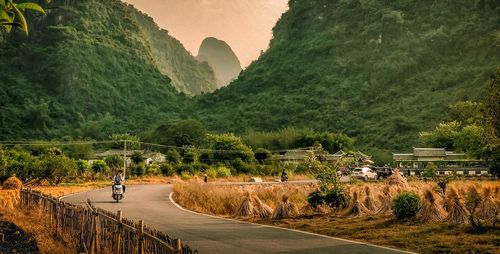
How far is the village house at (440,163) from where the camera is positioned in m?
50.7

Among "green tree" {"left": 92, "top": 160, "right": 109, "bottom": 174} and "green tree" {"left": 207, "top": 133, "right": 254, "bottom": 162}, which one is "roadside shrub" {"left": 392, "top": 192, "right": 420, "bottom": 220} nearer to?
"green tree" {"left": 92, "top": 160, "right": 109, "bottom": 174}

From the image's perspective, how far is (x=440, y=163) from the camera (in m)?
58.7

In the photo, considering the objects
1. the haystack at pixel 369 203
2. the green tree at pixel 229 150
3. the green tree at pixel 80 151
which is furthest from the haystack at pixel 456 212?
the green tree at pixel 80 151

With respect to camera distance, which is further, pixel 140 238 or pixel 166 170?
pixel 166 170

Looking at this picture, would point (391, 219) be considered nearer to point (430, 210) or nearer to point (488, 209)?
point (430, 210)

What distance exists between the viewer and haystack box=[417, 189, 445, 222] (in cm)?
1591

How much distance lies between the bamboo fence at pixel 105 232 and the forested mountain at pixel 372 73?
279ft

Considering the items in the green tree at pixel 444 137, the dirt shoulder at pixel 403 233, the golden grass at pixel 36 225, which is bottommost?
the golden grass at pixel 36 225

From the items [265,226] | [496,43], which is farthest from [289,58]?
[265,226]

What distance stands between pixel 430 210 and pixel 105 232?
10.4 m

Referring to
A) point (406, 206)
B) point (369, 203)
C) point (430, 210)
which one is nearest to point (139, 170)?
point (369, 203)

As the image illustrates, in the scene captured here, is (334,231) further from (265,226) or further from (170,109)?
(170,109)

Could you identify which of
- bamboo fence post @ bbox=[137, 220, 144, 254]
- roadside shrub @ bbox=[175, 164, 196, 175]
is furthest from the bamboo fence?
roadside shrub @ bbox=[175, 164, 196, 175]

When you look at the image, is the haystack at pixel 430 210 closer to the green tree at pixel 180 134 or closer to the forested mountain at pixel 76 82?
the green tree at pixel 180 134
